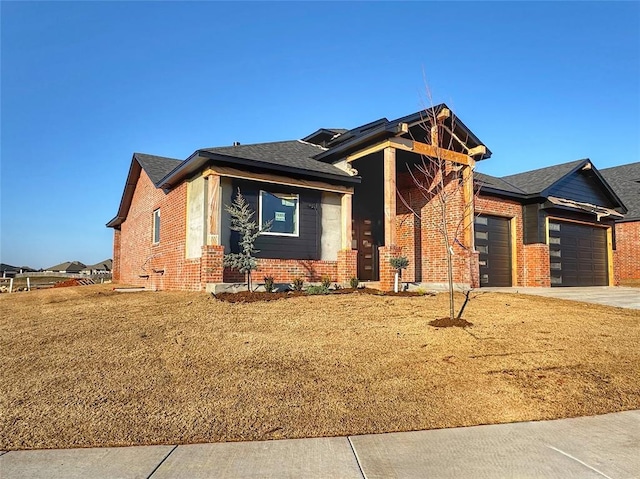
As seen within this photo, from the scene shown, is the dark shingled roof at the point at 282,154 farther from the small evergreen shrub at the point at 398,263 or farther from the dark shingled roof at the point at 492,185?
the dark shingled roof at the point at 492,185

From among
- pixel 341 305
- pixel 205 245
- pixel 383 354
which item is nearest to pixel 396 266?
pixel 341 305

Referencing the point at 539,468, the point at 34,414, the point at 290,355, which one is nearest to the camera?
the point at 539,468

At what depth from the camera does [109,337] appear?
6.33 m

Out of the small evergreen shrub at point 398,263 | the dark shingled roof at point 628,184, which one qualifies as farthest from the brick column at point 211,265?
the dark shingled roof at point 628,184

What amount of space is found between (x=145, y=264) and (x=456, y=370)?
13.5m

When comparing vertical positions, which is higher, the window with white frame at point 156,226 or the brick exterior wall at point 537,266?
the window with white frame at point 156,226

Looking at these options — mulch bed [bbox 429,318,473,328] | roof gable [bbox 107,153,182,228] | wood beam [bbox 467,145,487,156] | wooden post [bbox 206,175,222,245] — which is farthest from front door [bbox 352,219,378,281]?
mulch bed [bbox 429,318,473,328]

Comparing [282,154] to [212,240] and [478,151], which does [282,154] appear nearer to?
[212,240]

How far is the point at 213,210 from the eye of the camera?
34.9ft

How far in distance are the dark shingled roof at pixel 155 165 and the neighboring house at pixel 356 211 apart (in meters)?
0.06

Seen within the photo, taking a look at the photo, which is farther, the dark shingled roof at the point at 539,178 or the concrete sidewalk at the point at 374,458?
the dark shingled roof at the point at 539,178

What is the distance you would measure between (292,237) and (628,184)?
22.2 metres

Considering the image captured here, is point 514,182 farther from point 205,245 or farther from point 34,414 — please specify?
point 34,414

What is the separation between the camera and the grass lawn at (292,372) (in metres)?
3.90
